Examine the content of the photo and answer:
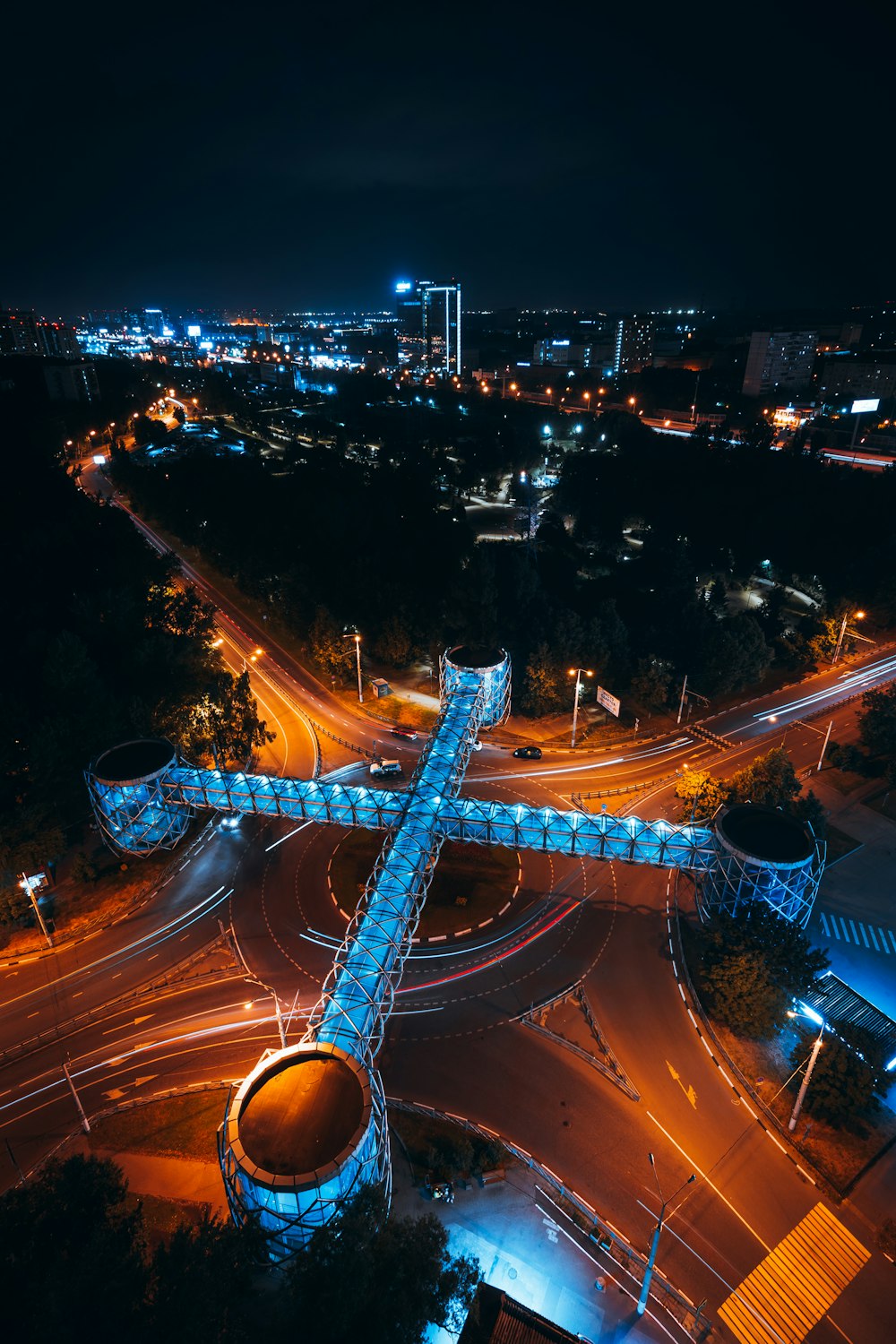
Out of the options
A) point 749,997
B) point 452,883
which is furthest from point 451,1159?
point 452,883

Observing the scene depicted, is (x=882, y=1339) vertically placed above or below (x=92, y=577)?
below

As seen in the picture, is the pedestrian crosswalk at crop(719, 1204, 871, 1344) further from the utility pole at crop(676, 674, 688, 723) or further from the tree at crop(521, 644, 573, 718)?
the tree at crop(521, 644, 573, 718)

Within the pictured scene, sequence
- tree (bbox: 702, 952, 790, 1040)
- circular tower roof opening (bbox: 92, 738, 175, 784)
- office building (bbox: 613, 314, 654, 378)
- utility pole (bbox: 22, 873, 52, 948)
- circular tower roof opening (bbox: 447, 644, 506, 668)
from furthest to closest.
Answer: office building (bbox: 613, 314, 654, 378) < circular tower roof opening (bbox: 447, 644, 506, 668) < circular tower roof opening (bbox: 92, 738, 175, 784) < utility pole (bbox: 22, 873, 52, 948) < tree (bbox: 702, 952, 790, 1040)

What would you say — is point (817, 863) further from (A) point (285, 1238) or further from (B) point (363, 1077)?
(A) point (285, 1238)

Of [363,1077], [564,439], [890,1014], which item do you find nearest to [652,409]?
[564,439]

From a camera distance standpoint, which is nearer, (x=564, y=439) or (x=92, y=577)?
(x=92, y=577)

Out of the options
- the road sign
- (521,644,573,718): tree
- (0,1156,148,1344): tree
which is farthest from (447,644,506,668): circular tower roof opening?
(0,1156,148,1344): tree
